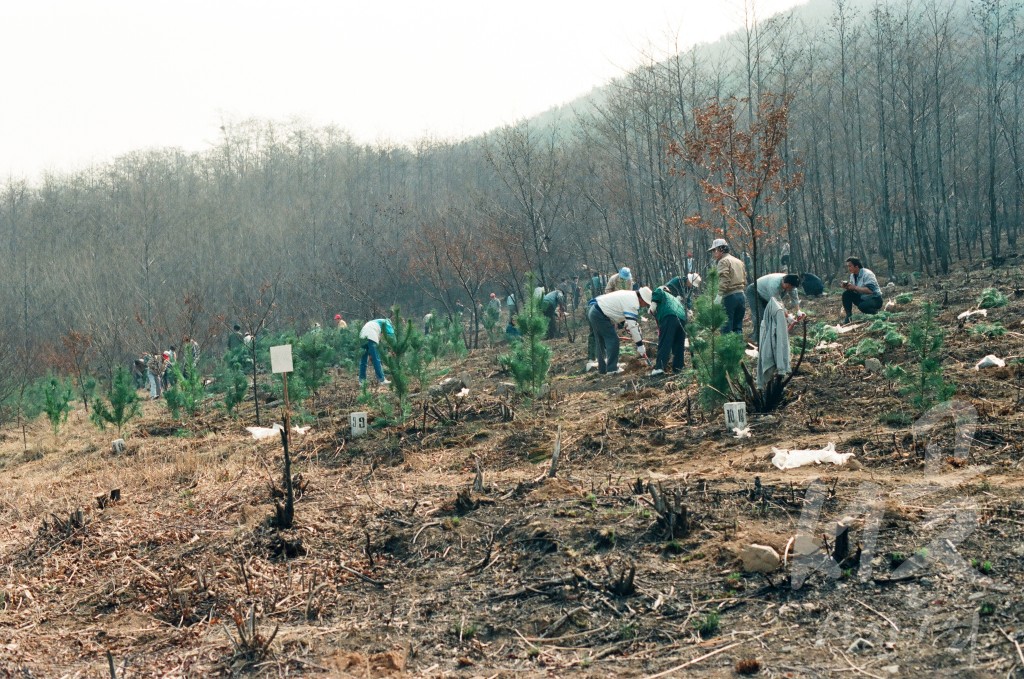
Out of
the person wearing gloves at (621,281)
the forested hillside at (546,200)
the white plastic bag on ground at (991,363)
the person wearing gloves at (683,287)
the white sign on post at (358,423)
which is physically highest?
the forested hillside at (546,200)

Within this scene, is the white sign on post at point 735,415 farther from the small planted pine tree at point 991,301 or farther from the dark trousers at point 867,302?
the small planted pine tree at point 991,301

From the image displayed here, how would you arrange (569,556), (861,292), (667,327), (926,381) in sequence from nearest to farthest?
(569,556), (926,381), (667,327), (861,292)

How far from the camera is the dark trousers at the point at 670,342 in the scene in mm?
10438

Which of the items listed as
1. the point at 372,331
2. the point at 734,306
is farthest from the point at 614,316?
the point at 372,331

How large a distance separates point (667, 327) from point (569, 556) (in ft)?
19.0

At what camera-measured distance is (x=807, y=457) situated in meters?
6.33

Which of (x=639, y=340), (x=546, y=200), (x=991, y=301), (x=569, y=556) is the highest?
(x=546, y=200)

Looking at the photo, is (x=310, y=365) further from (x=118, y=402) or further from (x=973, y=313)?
(x=973, y=313)

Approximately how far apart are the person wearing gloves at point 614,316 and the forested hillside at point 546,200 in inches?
54.2

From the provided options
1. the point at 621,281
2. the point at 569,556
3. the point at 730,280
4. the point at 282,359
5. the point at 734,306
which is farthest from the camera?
the point at 621,281

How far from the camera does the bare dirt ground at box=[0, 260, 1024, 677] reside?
3.92 metres

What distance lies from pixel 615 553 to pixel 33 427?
1573cm

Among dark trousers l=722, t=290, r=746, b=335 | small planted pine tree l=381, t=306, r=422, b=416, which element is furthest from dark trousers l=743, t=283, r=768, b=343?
small planted pine tree l=381, t=306, r=422, b=416

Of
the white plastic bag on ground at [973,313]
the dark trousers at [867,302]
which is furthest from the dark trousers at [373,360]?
the white plastic bag on ground at [973,313]
